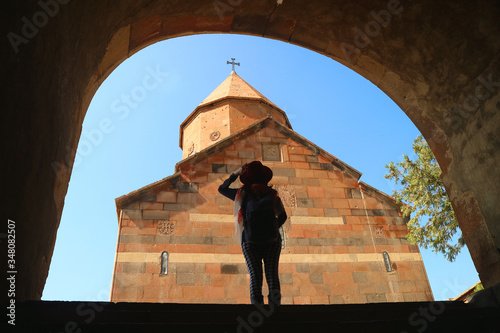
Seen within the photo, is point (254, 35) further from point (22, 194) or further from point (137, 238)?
point (137, 238)

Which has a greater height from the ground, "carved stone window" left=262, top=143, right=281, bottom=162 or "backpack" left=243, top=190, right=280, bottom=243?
"carved stone window" left=262, top=143, right=281, bottom=162

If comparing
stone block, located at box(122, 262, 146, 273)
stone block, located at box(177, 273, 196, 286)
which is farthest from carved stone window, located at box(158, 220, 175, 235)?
stone block, located at box(177, 273, 196, 286)

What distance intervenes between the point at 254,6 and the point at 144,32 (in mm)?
1323

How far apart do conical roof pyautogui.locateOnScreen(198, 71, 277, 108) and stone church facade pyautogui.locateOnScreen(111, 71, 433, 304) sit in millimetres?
5278

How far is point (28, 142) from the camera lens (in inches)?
104

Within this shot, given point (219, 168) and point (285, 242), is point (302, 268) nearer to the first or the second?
point (285, 242)

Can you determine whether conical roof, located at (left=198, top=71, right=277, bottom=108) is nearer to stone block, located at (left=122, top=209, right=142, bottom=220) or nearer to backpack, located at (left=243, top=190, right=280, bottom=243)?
stone block, located at (left=122, top=209, right=142, bottom=220)

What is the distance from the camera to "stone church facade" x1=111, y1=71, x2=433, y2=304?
8234 millimetres

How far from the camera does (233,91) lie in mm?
16453

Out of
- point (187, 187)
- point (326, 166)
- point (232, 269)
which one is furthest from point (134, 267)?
point (326, 166)

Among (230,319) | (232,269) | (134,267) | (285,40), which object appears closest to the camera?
(230,319)

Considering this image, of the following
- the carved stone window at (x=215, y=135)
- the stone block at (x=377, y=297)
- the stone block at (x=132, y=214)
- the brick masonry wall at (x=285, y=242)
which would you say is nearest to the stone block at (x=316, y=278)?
the brick masonry wall at (x=285, y=242)

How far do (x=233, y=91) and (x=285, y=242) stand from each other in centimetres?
900

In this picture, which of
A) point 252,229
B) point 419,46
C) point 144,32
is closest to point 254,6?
point 144,32
